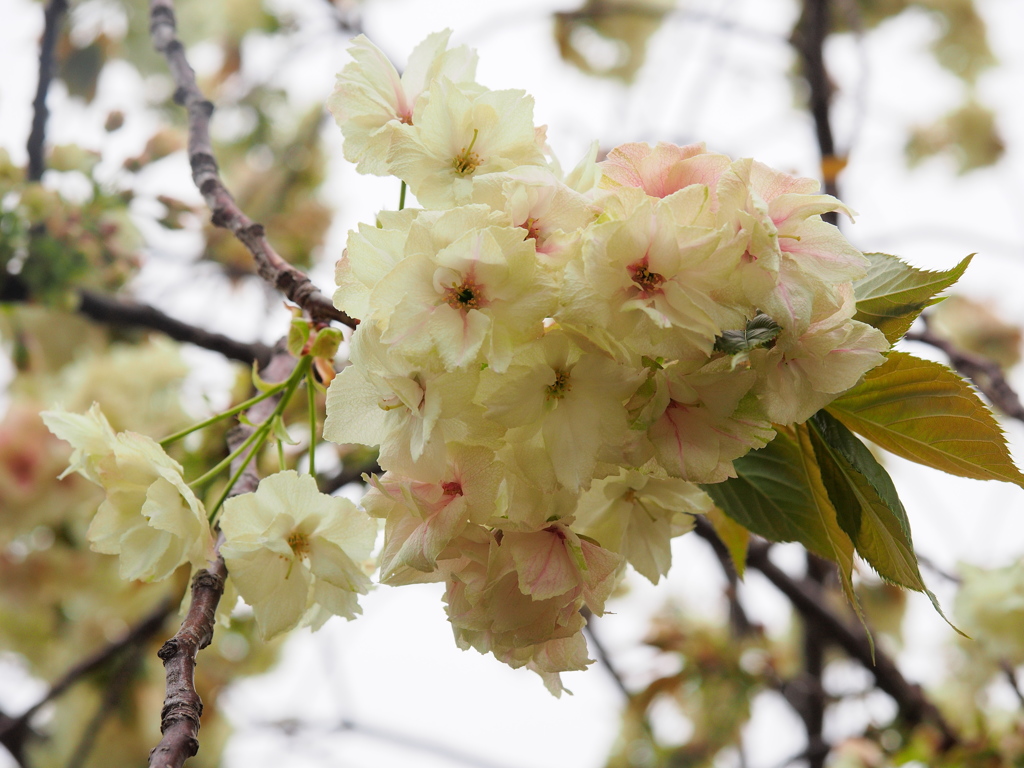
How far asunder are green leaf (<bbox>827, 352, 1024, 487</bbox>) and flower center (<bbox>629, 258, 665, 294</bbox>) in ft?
0.61

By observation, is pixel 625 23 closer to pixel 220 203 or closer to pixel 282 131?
pixel 282 131

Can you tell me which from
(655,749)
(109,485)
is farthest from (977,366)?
(655,749)

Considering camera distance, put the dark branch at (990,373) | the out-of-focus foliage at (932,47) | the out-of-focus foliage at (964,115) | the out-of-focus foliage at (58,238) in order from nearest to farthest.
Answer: the dark branch at (990,373), the out-of-focus foliage at (58,238), the out-of-focus foliage at (932,47), the out-of-focus foliage at (964,115)

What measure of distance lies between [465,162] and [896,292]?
0.87 ft

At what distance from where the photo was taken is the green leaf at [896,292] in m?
0.49

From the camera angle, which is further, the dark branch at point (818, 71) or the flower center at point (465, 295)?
the dark branch at point (818, 71)

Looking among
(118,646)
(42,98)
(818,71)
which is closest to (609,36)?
(818,71)

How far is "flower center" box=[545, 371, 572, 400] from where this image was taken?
44 cm

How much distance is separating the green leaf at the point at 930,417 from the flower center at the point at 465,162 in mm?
272

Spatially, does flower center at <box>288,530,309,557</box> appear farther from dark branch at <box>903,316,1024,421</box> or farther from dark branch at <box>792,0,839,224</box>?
dark branch at <box>792,0,839,224</box>

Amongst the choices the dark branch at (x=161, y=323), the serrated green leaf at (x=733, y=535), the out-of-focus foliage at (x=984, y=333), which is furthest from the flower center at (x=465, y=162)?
the out-of-focus foliage at (x=984, y=333)

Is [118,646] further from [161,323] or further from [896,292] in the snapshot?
[896,292]

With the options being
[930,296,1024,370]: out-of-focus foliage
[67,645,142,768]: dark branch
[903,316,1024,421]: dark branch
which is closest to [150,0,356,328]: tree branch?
[903,316,1024,421]: dark branch

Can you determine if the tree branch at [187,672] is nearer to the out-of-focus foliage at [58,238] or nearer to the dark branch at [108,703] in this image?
the out-of-focus foliage at [58,238]
